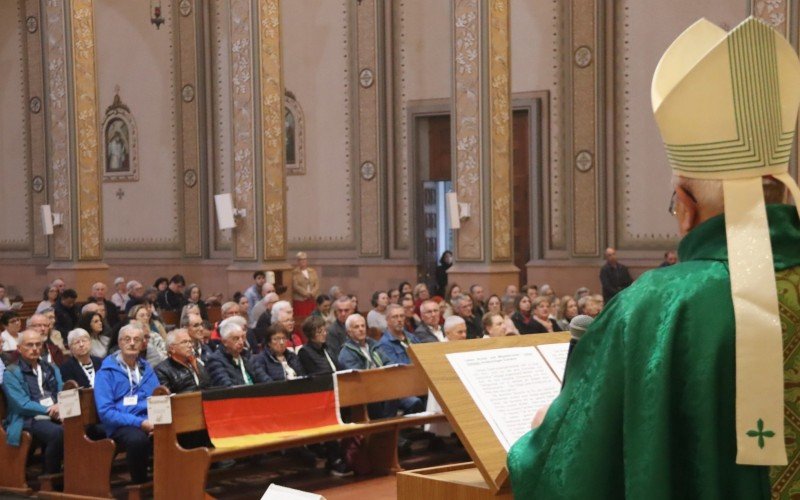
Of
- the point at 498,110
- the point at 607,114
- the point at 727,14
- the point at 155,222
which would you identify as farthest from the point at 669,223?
the point at 155,222

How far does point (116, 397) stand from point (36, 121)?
702 inches

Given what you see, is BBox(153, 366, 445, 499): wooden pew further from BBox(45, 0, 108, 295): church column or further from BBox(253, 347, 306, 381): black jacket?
BBox(45, 0, 108, 295): church column

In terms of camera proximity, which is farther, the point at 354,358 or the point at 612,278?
the point at 612,278

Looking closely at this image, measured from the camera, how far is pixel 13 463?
28.2 ft

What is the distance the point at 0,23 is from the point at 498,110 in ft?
46.7

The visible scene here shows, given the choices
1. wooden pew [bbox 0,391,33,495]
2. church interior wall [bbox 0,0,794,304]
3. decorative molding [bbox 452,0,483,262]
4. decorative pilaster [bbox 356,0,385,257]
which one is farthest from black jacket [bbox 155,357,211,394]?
decorative pilaster [bbox 356,0,385,257]

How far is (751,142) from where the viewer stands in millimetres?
2275

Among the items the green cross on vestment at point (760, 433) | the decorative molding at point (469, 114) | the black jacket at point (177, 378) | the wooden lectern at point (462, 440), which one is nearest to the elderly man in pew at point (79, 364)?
the black jacket at point (177, 378)

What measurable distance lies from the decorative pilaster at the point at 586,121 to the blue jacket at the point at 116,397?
1188 cm

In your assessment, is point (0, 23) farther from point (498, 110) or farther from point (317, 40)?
point (498, 110)

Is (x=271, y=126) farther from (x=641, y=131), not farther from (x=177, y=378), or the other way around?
(x=177, y=378)

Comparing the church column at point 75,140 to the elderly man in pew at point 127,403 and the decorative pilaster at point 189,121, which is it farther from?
the elderly man in pew at point 127,403

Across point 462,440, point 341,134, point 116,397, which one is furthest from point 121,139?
point 462,440

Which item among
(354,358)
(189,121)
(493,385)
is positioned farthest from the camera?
(189,121)
